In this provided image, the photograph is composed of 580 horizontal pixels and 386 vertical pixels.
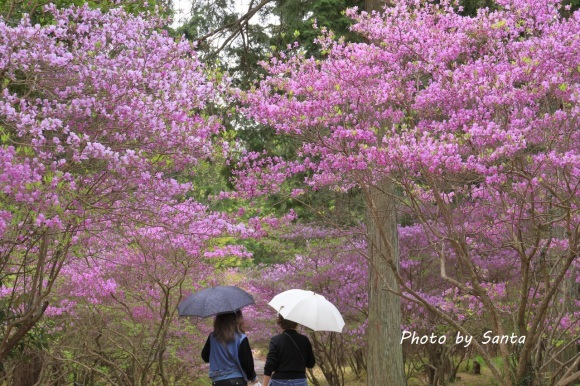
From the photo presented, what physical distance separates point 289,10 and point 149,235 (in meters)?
6.03

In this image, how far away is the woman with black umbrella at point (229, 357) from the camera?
5430 mm

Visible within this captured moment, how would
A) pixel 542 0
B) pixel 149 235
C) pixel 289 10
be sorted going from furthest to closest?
pixel 289 10 < pixel 149 235 < pixel 542 0

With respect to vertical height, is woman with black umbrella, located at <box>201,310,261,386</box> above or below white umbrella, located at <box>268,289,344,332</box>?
below

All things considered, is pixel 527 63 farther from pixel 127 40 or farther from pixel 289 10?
pixel 289 10

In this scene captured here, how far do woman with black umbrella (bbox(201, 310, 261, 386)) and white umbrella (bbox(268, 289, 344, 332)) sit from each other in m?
0.50

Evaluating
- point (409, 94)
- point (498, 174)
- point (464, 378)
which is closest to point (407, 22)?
point (409, 94)

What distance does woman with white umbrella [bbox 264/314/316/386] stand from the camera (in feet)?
18.4

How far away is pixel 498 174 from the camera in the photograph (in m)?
6.54

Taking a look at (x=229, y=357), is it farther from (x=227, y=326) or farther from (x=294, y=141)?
(x=294, y=141)

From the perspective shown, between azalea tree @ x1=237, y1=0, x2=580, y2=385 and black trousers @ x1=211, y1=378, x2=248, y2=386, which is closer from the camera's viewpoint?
black trousers @ x1=211, y1=378, x2=248, y2=386

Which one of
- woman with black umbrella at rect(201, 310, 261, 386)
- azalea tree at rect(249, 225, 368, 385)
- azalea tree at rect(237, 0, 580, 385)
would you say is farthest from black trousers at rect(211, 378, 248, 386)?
azalea tree at rect(249, 225, 368, 385)

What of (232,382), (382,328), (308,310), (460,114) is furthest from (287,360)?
(382,328)

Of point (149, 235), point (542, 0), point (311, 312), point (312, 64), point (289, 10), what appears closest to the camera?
point (311, 312)

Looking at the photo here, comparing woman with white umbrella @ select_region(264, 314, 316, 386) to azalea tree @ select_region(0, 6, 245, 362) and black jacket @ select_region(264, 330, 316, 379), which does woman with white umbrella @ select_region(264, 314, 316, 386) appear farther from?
azalea tree @ select_region(0, 6, 245, 362)
